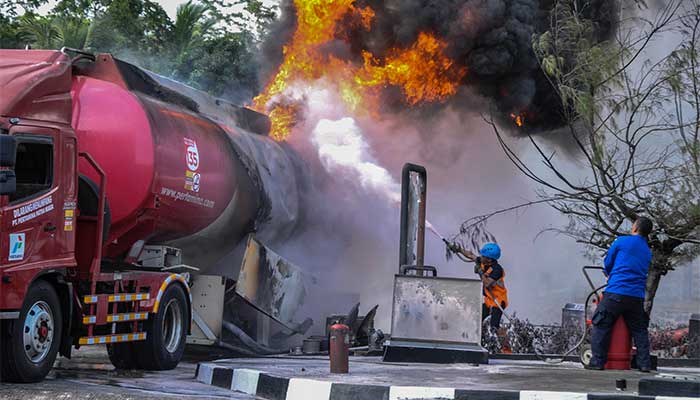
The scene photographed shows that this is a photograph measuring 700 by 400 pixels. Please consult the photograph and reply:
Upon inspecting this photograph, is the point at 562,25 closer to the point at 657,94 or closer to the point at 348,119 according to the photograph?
the point at 657,94

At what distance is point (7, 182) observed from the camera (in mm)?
7805

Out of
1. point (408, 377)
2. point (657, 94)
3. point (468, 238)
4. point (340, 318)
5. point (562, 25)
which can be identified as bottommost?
point (408, 377)

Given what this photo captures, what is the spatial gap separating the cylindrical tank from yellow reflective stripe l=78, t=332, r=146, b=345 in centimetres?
109

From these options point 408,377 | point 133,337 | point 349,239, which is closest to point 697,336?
point 349,239

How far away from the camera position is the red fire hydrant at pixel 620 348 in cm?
974

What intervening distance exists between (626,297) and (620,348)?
548 mm

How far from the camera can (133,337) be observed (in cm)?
1017

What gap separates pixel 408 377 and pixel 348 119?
28.1ft

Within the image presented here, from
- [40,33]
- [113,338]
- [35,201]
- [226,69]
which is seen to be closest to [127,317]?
[113,338]

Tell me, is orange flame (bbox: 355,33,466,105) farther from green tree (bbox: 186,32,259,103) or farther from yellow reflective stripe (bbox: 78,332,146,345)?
yellow reflective stripe (bbox: 78,332,146,345)

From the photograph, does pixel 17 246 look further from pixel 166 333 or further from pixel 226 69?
pixel 226 69

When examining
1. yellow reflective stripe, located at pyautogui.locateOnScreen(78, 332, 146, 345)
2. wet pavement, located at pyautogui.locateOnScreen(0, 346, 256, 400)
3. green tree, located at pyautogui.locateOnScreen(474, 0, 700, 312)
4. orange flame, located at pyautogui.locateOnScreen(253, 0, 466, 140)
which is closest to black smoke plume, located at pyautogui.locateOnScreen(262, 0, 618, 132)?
orange flame, located at pyautogui.locateOnScreen(253, 0, 466, 140)

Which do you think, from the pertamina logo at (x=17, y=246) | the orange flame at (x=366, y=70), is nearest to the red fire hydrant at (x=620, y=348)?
the pertamina logo at (x=17, y=246)

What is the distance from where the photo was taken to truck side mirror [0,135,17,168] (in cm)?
777
